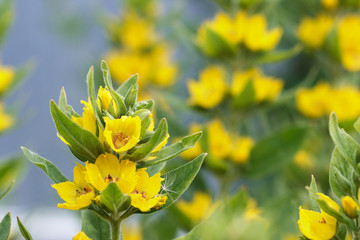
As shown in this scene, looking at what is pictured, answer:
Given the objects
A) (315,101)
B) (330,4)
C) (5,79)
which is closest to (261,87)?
(315,101)

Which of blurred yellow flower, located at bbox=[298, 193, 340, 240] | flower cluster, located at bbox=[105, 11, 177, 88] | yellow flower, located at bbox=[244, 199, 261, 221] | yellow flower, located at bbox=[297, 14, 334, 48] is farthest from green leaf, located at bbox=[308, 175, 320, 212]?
flower cluster, located at bbox=[105, 11, 177, 88]

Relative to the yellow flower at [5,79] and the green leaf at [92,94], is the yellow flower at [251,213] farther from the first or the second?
the yellow flower at [5,79]

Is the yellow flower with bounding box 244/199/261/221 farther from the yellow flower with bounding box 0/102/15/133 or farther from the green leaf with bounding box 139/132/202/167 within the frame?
the yellow flower with bounding box 0/102/15/133

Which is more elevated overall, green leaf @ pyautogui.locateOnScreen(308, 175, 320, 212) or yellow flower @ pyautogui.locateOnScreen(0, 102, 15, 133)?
yellow flower @ pyautogui.locateOnScreen(0, 102, 15, 133)

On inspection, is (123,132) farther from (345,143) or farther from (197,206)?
(197,206)

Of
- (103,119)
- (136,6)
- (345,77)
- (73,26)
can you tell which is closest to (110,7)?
(73,26)

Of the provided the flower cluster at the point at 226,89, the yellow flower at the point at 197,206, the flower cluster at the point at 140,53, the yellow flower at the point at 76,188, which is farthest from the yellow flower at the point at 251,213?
the flower cluster at the point at 140,53
